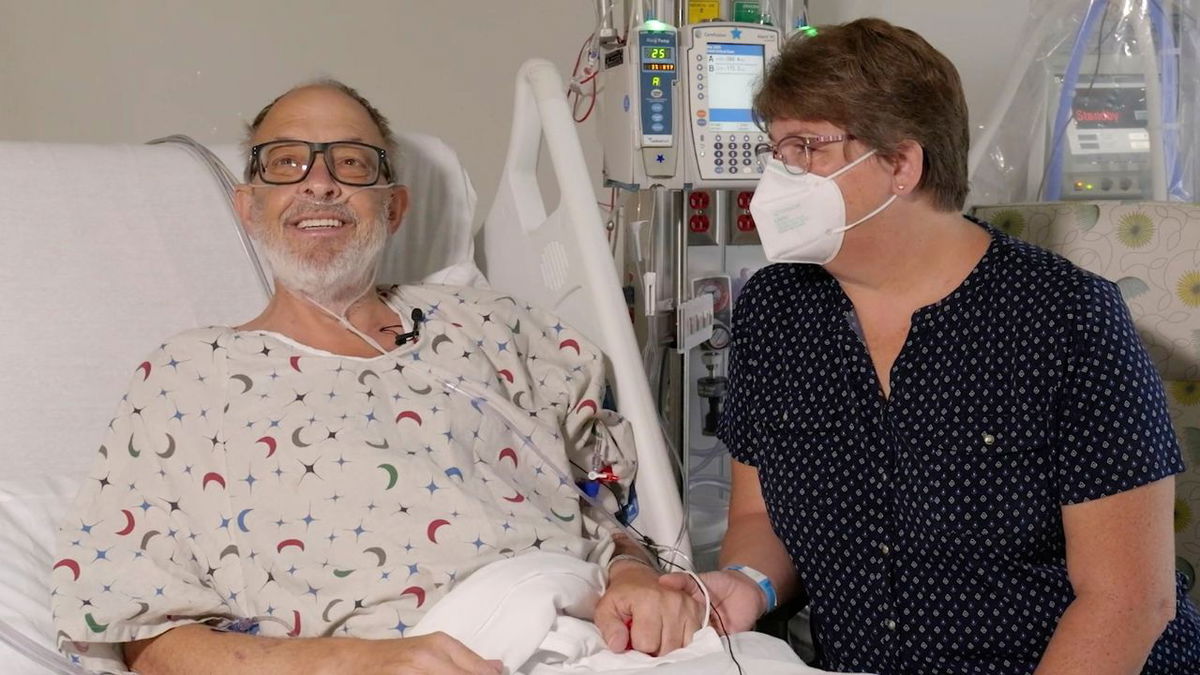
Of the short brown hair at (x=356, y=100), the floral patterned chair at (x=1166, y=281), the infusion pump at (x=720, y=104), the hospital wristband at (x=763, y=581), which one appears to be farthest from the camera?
the infusion pump at (x=720, y=104)

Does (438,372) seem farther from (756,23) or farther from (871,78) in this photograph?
(756,23)

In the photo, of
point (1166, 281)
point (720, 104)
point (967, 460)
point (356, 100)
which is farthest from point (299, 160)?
point (1166, 281)

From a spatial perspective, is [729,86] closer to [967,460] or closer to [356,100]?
[356,100]

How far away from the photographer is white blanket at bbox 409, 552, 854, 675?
4.40 ft

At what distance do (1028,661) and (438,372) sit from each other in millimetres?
880

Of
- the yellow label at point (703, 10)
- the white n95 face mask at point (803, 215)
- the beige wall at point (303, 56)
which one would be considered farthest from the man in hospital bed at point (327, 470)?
the beige wall at point (303, 56)

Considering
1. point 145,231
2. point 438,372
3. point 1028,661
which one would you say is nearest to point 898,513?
point 1028,661

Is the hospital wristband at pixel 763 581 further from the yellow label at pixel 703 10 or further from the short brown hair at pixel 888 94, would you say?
the yellow label at pixel 703 10

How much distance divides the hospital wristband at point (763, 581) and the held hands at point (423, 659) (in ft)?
1.39

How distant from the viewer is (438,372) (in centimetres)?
171

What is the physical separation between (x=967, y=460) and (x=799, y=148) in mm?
453

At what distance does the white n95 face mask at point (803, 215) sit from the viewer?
1512 millimetres

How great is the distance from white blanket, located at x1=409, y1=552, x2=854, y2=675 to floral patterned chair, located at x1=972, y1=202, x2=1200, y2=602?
1003mm

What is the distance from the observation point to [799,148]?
1.54 m
